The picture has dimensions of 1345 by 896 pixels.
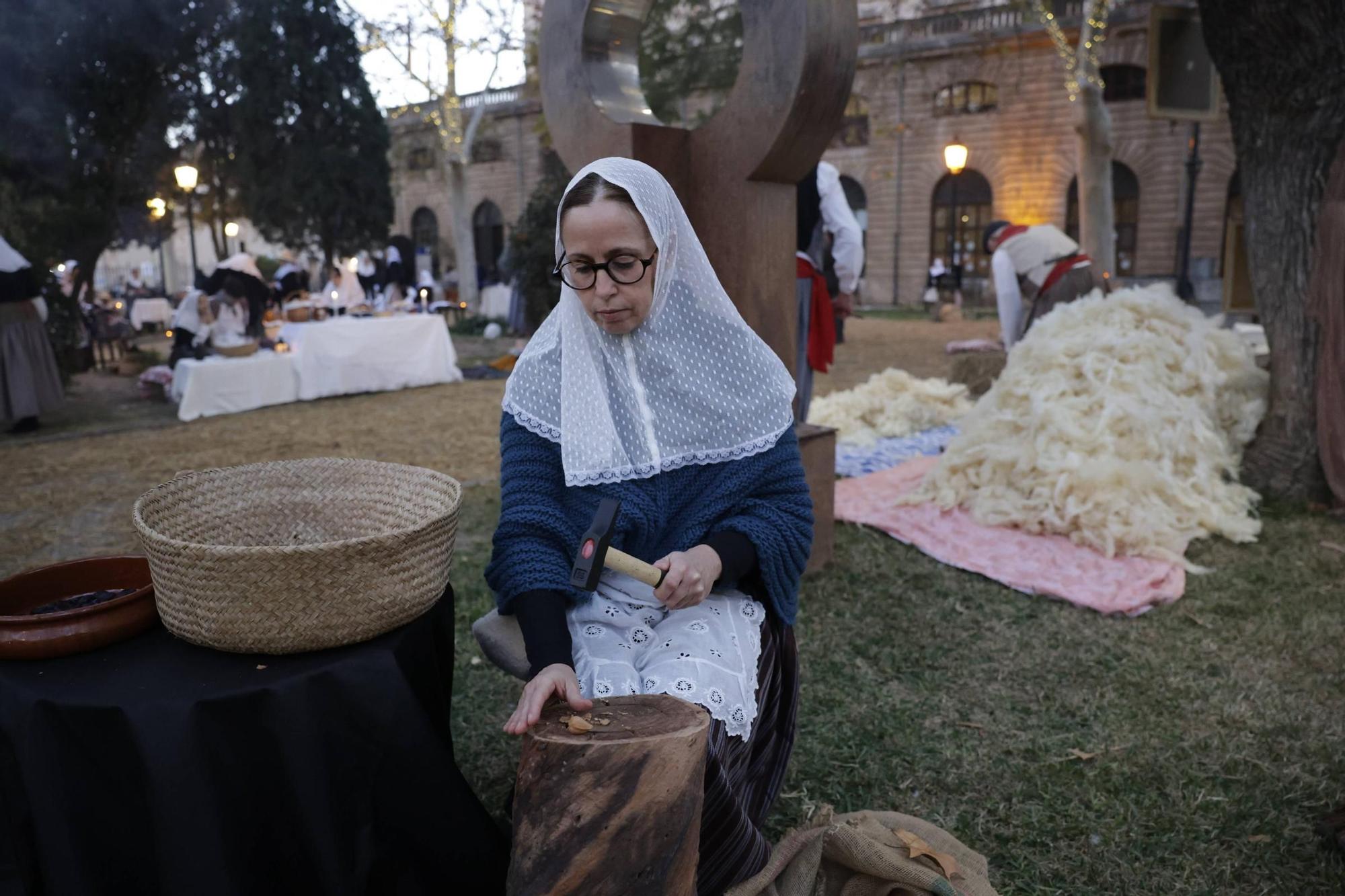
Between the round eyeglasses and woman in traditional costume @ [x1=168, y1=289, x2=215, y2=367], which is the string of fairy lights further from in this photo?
the round eyeglasses

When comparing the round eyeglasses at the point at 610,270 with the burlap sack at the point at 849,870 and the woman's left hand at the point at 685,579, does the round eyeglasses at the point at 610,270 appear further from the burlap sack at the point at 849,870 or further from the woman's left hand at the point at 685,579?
the burlap sack at the point at 849,870

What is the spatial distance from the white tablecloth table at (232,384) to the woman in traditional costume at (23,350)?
109 centimetres

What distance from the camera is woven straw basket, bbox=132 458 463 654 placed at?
4.94ft

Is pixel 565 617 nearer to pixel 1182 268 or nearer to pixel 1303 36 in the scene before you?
pixel 1303 36

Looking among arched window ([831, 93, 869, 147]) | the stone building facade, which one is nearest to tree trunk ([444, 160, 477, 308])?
the stone building facade

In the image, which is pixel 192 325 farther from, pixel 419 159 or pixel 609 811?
pixel 419 159

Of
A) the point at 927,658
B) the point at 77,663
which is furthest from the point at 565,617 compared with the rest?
the point at 927,658

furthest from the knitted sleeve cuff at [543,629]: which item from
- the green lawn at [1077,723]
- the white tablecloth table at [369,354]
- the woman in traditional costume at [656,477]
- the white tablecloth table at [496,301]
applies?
the white tablecloth table at [496,301]

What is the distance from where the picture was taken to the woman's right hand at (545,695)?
5.18ft

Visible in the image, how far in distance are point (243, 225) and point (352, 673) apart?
44555mm

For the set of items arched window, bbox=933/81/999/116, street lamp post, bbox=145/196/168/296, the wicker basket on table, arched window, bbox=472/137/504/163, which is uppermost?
arched window, bbox=472/137/504/163

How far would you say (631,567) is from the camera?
169cm

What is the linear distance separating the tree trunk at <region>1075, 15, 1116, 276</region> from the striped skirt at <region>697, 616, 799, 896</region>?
39.2ft

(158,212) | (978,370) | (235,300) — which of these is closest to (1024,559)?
(978,370)
